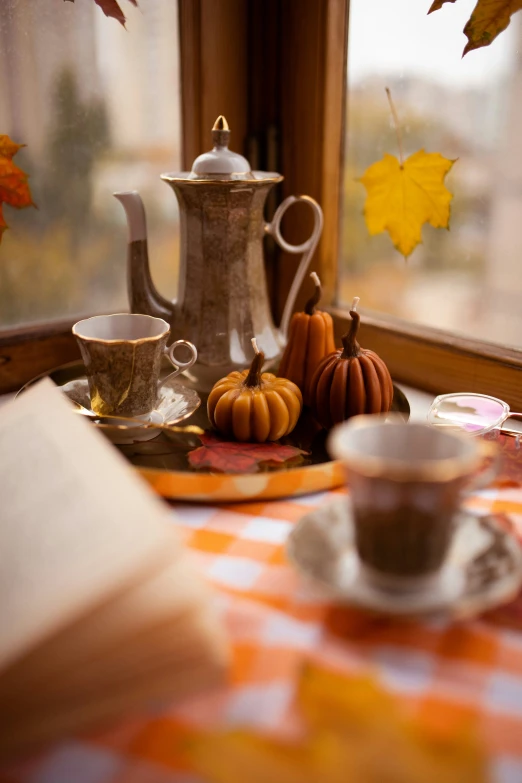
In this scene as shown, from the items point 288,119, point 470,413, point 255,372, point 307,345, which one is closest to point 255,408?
point 255,372

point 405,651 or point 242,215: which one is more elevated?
point 242,215

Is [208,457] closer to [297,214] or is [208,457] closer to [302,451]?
[302,451]

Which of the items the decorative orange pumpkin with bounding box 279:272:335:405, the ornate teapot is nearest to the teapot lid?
the ornate teapot

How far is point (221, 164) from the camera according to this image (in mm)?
809

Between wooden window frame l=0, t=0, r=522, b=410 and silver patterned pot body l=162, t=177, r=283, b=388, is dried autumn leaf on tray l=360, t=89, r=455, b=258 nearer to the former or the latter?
wooden window frame l=0, t=0, r=522, b=410

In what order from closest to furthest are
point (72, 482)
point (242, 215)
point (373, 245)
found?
point (72, 482), point (242, 215), point (373, 245)

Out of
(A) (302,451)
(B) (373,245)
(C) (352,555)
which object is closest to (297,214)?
(B) (373,245)

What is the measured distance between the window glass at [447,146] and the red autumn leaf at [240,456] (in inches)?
13.4

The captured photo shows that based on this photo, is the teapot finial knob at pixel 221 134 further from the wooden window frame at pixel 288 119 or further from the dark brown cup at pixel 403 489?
the dark brown cup at pixel 403 489

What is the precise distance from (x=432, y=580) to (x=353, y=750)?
128mm

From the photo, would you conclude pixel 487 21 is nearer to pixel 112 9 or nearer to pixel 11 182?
pixel 112 9

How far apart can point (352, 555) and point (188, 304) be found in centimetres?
44

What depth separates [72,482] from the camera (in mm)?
468

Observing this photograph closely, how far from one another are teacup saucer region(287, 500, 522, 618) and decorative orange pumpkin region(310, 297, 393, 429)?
0.69 ft
